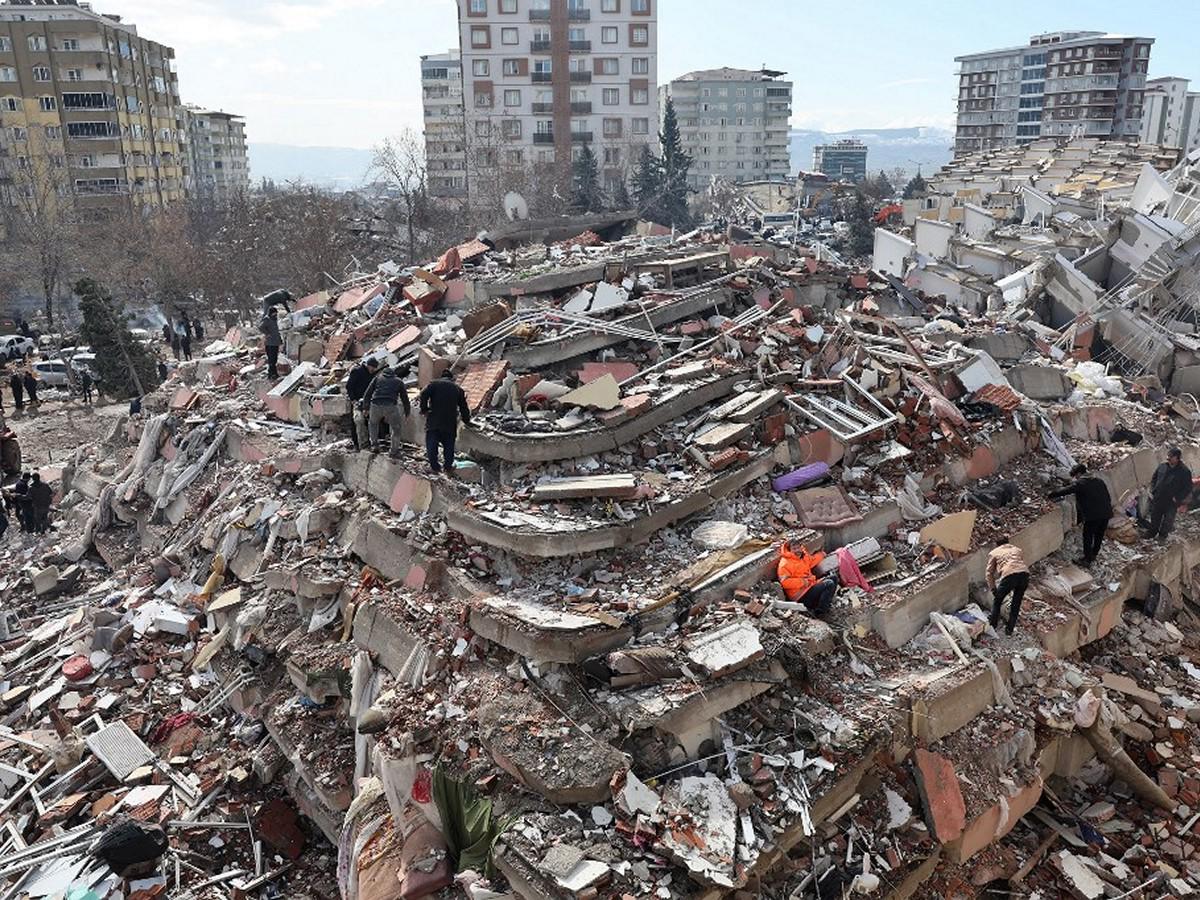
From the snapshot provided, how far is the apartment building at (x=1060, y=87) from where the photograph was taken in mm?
65750

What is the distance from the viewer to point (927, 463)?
376 inches

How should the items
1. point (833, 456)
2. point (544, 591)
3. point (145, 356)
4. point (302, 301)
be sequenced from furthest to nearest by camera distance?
point (145, 356) → point (302, 301) → point (833, 456) → point (544, 591)

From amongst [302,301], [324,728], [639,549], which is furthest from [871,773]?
[302,301]

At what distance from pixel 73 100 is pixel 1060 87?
68.6 m

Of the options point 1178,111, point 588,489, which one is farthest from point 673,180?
point 1178,111

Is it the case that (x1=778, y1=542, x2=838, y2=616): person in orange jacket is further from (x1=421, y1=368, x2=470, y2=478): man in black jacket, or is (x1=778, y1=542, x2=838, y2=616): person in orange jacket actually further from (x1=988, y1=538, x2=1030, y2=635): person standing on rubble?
(x1=421, y1=368, x2=470, y2=478): man in black jacket

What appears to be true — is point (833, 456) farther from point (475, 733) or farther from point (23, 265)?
point (23, 265)

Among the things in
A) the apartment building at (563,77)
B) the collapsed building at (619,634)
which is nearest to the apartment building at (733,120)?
the apartment building at (563,77)

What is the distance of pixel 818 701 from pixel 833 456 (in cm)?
339

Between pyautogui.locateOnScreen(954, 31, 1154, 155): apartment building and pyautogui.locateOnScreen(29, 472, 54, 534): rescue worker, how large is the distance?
2506 inches

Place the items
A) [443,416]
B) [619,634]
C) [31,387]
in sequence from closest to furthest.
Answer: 1. [619,634]
2. [443,416]
3. [31,387]

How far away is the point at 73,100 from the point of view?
138 ft

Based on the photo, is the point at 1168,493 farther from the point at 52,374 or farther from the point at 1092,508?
the point at 52,374

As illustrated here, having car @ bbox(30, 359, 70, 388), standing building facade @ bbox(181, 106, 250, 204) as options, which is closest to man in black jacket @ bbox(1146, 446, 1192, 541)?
car @ bbox(30, 359, 70, 388)
